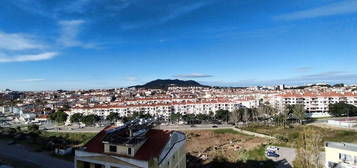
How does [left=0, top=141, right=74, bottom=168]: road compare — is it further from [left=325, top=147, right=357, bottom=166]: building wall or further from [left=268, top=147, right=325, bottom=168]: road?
[left=325, top=147, right=357, bottom=166]: building wall

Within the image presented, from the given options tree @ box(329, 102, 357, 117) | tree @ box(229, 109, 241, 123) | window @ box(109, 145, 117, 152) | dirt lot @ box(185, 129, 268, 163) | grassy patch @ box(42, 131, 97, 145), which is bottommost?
grassy patch @ box(42, 131, 97, 145)

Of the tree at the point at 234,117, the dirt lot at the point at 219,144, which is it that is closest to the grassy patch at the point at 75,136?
the dirt lot at the point at 219,144

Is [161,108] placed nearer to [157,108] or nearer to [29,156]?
[157,108]

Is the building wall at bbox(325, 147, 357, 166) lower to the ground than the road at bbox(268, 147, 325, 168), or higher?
higher

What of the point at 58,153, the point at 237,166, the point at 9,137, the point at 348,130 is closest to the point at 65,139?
the point at 9,137

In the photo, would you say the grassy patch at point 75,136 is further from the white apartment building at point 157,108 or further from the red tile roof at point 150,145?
the red tile roof at point 150,145

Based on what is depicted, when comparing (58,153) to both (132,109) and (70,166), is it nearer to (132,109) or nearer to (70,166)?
(70,166)

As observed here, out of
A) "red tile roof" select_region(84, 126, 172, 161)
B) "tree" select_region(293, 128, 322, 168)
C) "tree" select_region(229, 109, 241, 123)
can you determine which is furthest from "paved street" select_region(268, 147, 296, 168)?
"tree" select_region(229, 109, 241, 123)
